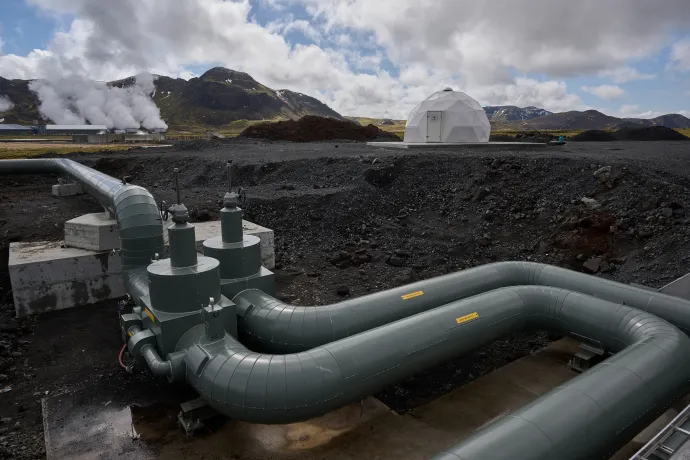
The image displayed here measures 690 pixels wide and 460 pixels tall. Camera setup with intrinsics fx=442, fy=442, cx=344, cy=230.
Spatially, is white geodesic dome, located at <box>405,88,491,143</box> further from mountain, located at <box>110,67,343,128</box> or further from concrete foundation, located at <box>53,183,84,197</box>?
mountain, located at <box>110,67,343,128</box>

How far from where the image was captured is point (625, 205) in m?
14.8

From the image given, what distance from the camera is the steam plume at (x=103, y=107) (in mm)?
120812

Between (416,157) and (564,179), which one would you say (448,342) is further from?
(416,157)

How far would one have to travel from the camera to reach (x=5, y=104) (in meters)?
149

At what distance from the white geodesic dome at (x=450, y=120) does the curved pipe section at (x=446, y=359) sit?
2555 cm

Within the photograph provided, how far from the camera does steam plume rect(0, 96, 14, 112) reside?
147 meters

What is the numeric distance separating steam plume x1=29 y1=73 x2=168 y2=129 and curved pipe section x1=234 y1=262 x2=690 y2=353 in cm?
12622

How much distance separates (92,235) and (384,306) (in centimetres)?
796

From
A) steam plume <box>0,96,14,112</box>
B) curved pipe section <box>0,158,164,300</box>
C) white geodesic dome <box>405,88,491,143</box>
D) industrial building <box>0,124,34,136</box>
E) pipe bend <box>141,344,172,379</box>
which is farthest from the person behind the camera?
steam plume <box>0,96,14,112</box>

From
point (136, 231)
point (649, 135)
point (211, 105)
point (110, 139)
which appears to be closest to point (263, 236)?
point (136, 231)

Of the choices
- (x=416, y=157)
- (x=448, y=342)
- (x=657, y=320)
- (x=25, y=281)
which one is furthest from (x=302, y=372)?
(x=416, y=157)

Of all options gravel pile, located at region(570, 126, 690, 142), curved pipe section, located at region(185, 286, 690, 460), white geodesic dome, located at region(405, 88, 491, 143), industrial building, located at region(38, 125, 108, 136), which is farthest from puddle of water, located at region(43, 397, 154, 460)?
industrial building, located at region(38, 125, 108, 136)

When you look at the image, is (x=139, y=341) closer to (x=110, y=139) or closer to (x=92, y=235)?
(x=92, y=235)

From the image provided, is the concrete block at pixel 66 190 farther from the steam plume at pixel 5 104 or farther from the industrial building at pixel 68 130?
the steam plume at pixel 5 104
